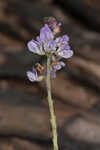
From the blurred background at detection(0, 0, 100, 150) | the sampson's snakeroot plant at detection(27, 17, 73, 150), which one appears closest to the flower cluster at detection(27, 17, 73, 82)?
the sampson's snakeroot plant at detection(27, 17, 73, 150)

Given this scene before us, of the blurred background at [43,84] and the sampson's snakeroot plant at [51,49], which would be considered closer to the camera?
the sampson's snakeroot plant at [51,49]

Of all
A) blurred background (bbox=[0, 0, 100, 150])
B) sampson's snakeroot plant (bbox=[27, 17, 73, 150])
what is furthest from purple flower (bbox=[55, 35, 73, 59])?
blurred background (bbox=[0, 0, 100, 150])

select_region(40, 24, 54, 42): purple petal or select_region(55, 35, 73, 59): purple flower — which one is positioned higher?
select_region(40, 24, 54, 42): purple petal

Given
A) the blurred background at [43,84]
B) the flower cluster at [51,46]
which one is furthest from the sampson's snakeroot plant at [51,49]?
the blurred background at [43,84]

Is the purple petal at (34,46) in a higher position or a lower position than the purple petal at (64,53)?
higher

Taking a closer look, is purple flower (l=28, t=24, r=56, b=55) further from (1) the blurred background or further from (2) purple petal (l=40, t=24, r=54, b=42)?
(1) the blurred background

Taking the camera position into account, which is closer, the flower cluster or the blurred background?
the flower cluster

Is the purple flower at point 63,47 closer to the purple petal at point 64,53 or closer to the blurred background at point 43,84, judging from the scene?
the purple petal at point 64,53

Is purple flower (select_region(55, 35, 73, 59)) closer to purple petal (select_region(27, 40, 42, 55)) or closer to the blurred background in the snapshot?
purple petal (select_region(27, 40, 42, 55))

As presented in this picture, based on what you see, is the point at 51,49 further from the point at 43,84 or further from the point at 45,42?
the point at 43,84
